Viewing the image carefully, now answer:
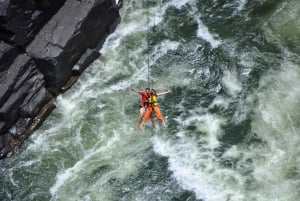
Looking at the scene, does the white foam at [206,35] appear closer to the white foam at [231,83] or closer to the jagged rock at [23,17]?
the white foam at [231,83]

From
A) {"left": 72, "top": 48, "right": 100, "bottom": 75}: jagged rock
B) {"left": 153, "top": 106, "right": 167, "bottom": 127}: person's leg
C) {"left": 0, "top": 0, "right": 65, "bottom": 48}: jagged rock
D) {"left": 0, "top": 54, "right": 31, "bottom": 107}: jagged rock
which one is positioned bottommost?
{"left": 153, "top": 106, "right": 167, "bottom": 127}: person's leg

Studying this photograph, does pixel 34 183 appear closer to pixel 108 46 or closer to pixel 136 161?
pixel 136 161

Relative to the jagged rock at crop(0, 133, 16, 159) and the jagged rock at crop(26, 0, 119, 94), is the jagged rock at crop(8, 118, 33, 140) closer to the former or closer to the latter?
the jagged rock at crop(0, 133, 16, 159)

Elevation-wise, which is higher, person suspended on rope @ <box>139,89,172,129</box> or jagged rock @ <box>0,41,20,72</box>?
jagged rock @ <box>0,41,20,72</box>

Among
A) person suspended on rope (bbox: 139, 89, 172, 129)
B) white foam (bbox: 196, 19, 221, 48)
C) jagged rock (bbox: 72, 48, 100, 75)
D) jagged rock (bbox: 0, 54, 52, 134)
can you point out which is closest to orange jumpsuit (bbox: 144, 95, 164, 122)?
person suspended on rope (bbox: 139, 89, 172, 129)

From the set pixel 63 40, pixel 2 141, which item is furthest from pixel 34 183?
pixel 63 40

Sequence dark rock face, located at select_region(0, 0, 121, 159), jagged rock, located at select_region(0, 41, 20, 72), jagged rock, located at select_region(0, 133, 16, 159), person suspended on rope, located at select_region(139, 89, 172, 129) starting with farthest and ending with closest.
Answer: jagged rock, located at select_region(0, 133, 16, 159), dark rock face, located at select_region(0, 0, 121, 159), jagged rock, located at select_region(0, 41, 20, 72), person suspended on rope, located at select_region(139, 89, 172, 129)

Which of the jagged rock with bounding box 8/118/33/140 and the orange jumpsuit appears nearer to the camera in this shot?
the orange jumpsuit
